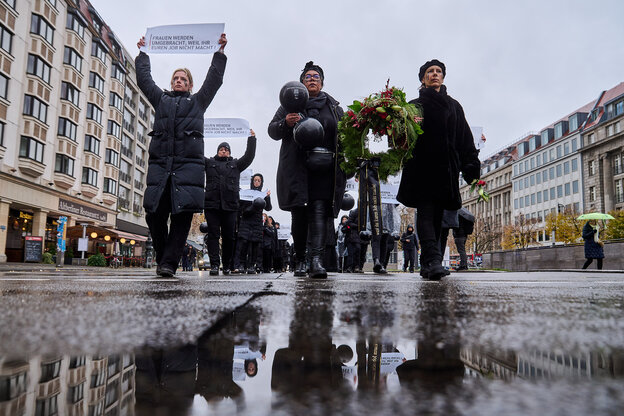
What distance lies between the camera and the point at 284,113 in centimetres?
561

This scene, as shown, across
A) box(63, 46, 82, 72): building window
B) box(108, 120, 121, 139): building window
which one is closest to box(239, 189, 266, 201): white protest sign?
box(63, 46, 82, 72): building window

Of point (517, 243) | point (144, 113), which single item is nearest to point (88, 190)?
point (144, 113)

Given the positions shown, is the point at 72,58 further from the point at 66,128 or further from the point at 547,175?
the point at 547,175

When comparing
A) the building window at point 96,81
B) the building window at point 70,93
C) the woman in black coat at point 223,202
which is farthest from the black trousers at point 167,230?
the building window at point 96,81

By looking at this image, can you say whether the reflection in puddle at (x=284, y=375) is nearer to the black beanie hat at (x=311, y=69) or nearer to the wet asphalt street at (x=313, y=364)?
the wet asphalt street at (x=313, y=364)

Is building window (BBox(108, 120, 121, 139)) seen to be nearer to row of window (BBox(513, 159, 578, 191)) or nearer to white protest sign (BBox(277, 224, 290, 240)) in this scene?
white protest sign (BBox(277, 224, 290, 240))

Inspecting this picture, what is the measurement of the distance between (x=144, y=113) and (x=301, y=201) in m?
49.7

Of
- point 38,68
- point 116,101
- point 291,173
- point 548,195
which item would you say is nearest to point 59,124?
point 38,68

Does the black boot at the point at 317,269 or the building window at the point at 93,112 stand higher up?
the building window at the point at 93,112

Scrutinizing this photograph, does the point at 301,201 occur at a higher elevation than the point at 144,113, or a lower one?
lower

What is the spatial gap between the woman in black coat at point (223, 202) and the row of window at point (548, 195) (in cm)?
6703

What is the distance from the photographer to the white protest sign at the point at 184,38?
620cm

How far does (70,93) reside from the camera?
1281 inches

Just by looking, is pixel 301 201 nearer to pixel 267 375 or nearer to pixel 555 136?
pixel 267 375
